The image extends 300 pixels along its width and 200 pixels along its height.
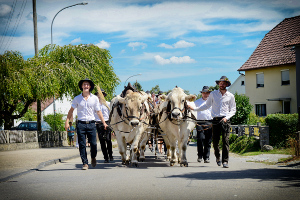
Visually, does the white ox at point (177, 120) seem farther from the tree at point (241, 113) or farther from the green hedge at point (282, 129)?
the tree at point (241, 113)

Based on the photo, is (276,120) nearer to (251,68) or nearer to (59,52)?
(59,52)

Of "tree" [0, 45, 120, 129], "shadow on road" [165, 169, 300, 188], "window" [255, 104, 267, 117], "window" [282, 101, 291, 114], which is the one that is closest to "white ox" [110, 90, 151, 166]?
"shadow on road" [165, 169, 300, 188]

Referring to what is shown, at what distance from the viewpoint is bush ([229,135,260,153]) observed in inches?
703

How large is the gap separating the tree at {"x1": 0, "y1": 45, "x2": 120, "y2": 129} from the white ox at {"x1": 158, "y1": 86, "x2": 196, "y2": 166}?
523 inches

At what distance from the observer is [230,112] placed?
11.7m

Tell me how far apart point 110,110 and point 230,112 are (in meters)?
3.87

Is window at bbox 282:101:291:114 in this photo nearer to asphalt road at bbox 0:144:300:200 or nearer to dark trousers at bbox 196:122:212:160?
dark trousers at bbox 196:122:212:160

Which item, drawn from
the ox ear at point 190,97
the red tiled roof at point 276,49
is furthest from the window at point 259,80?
the ox ear at point 190,97


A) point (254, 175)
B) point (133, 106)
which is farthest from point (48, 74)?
point (254, 175)

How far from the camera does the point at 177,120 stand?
11.9 metres

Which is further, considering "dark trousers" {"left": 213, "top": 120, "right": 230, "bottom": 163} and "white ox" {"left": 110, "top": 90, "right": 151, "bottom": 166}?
"white ox" {"left": 110, "top": 90, "right": 151, "bottom": 166}

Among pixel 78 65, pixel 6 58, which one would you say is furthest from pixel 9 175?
pixel 78 65

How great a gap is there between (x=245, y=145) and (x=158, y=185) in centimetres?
1121

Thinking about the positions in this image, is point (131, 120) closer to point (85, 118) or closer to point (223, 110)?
point (85, 118)
